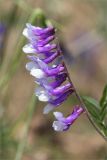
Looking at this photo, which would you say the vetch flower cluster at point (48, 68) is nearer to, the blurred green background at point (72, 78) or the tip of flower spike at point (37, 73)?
the tip of flower spike at point (37, 73)

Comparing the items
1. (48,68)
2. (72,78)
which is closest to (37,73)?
(48,68)

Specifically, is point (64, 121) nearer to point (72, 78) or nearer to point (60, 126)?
point (60, 126)

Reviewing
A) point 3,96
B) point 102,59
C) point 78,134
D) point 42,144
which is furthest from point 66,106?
point 102,59

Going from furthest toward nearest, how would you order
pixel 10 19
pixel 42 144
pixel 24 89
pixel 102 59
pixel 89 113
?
pixel 102 59
pixel 24 89
pixel 42 144
pixel 10 19
pixel 89 113

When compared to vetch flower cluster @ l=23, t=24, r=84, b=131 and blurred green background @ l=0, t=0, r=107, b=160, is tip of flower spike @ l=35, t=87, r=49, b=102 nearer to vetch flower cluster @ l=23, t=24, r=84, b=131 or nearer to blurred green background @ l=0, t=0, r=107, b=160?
vetch flower cluster @ l=23, t=24, r=84, b=131

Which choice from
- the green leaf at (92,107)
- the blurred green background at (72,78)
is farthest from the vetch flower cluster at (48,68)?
the blurred green background at (72,78)

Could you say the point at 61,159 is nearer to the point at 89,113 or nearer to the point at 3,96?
the point at 3,96
